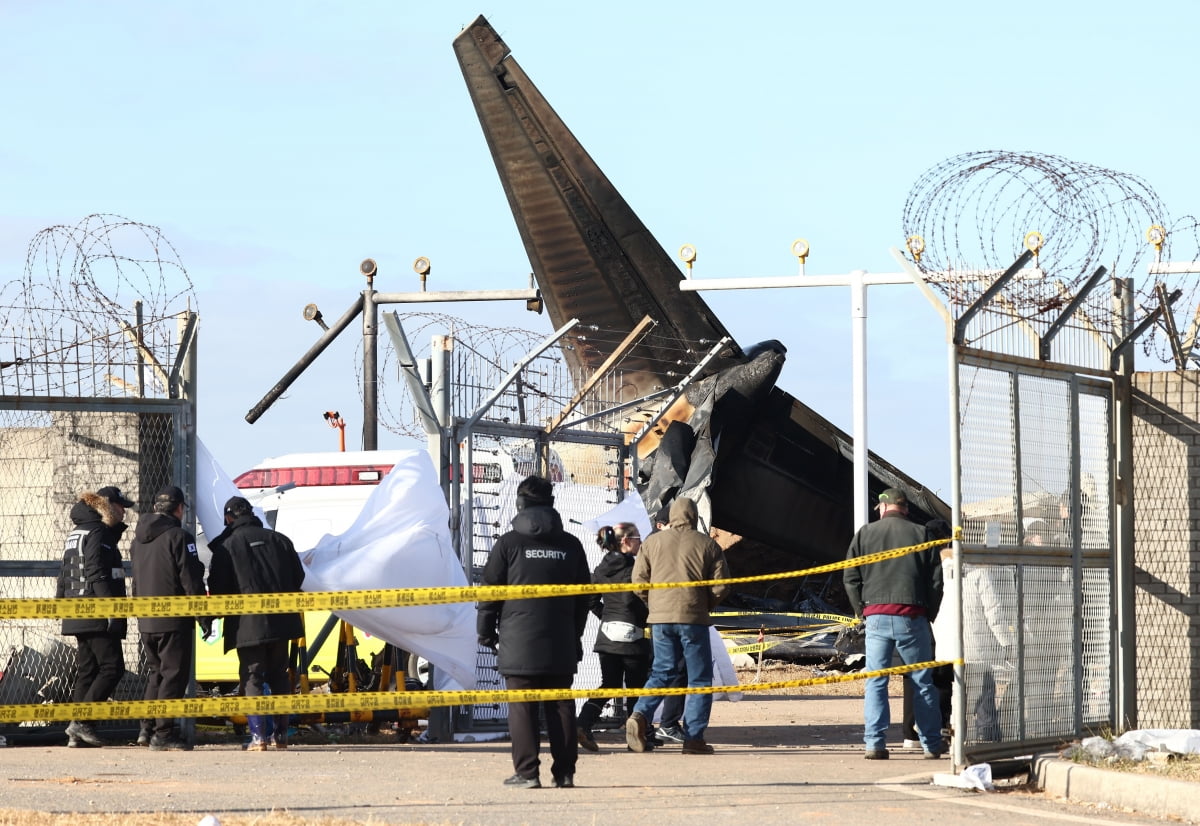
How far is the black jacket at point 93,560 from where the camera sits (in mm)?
11844

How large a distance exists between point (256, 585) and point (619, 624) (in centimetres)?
270

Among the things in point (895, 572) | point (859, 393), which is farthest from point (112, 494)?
point (859, 393)

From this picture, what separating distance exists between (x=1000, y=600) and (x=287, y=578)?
15.9 feet

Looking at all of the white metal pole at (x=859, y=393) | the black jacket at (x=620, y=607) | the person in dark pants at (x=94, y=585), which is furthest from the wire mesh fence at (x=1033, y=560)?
the white metal pole at (x=859, y=393)

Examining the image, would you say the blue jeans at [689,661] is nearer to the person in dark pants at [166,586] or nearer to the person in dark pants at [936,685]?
the person in dark pants at [936,685]

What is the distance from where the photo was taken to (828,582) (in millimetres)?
27125

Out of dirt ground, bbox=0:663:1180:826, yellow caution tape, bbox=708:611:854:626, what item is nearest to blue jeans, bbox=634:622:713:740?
dirt ground, bbox=0:663:1180:826

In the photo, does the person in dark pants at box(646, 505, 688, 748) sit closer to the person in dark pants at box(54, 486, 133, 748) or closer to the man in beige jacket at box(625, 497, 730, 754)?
the man in beige jacket at box(625, 497, 730, 754)

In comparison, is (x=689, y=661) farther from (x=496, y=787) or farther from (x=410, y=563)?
(x=496, y=787)

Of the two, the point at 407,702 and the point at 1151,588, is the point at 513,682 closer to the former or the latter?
the point at 407,702

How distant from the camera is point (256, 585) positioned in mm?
11656

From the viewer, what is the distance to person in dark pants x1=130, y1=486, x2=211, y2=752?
38.0ft

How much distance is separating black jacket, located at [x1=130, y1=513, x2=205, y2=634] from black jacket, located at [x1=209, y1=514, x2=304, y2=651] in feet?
0.62

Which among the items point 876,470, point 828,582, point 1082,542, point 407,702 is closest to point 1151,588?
point 1082,542
